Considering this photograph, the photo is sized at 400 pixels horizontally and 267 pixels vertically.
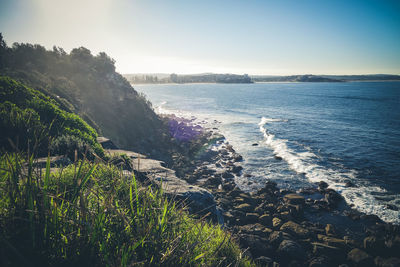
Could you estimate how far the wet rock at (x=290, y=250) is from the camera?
834 centimetres

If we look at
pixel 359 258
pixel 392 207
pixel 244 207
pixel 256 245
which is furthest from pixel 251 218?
pixel 392 207

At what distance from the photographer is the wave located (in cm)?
1177

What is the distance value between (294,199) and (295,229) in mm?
3212

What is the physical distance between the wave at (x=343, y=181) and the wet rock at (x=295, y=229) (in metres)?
5.03

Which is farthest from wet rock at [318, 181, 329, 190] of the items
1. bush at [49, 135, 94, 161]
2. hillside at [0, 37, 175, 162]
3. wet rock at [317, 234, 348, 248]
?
bush at [49, 135, 94, 161]

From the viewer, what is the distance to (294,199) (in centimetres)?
1280

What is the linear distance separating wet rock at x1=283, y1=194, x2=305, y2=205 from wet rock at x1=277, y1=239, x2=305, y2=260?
170 inches

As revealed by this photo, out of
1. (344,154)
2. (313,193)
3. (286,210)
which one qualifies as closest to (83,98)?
(286,210)

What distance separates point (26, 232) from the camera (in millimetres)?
1950

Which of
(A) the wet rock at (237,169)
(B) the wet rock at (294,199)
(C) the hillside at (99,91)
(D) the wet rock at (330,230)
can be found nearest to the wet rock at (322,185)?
(B) the wet rock at (294,199)

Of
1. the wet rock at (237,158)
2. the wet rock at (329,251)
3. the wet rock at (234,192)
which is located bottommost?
the wet rock at (329,251)

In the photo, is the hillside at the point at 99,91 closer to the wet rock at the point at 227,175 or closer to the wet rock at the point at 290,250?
the wet rock at the point at 227,175

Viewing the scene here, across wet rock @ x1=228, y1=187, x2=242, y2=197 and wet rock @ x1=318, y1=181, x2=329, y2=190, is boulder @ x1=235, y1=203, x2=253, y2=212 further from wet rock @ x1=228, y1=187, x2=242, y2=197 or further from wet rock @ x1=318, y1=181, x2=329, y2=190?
wet rock @ x1=318, y1=181, x2=329, y2=190

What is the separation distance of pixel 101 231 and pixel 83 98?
77.9 ft
